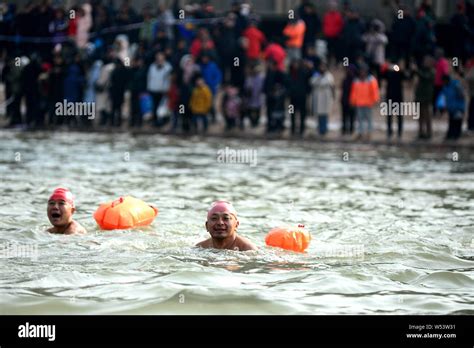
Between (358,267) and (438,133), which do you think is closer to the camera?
(358,267)

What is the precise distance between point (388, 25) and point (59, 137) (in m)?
10.4

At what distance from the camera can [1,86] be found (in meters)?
35.7

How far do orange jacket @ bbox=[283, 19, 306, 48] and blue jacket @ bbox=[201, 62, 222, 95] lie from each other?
7.45ft

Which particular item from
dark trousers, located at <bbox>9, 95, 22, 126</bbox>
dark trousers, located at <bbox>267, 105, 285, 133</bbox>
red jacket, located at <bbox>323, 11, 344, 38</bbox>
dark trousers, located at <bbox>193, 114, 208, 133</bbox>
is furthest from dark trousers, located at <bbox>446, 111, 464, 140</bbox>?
dark trousers, located at <bbox>9, 95, 22, 126</bbox>

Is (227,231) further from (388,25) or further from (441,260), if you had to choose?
(388,25)

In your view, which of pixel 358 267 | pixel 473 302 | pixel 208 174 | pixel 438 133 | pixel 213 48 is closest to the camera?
pixel 473 302

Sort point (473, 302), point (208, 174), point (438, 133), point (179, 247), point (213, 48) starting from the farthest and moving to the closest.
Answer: point (213, 48)
point (438, 133)
point (208, 174)
point (179, 247)
point (473, 302)

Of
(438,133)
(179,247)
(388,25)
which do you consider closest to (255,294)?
(179,247)

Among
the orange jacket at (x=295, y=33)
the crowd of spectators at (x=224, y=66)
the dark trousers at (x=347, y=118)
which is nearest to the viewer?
the crowd of spectators at (x=224, y=66)

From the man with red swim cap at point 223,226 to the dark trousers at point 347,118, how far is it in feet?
44.4

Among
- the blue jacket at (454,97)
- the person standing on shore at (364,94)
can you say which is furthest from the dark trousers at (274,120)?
the blue jacket at (454,97)

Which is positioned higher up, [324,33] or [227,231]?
[324,33]

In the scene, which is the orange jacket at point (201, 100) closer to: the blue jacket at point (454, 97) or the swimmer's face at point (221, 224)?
the blue jacket at point (454, 97)

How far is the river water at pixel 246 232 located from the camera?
13281mm
